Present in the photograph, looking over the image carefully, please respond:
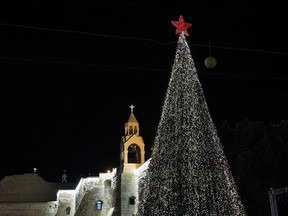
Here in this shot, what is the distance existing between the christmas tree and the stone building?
27.0 ft

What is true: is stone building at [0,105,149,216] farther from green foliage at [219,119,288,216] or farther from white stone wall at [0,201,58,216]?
green foliage at [219,119,288,216]

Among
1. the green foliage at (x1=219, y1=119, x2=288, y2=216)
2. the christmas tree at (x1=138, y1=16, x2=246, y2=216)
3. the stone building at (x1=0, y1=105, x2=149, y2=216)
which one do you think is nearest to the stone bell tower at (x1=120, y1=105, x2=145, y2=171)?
the stone building at (x1=0, y1=105, x2=149, y2=216)

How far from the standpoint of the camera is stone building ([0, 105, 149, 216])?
2817 centimetres

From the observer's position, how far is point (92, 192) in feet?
109

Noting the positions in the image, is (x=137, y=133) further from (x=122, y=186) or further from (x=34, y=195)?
(x=34, y=195)

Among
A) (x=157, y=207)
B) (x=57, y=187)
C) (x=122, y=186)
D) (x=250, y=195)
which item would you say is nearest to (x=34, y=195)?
(x=57, y=187)

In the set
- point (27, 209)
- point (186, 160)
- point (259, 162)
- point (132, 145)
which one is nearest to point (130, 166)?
point (132, 145)

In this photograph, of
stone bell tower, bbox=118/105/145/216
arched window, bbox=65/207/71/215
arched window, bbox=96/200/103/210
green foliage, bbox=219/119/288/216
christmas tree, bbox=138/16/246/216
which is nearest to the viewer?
christmas tree, bbox=138/16/246/216

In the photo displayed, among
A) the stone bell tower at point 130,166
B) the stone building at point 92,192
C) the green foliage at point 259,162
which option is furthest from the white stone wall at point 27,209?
the green foliage at point 259,162

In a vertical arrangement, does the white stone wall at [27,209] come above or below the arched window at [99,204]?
above

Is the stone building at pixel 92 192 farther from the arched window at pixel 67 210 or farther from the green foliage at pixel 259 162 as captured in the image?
the green foliage at pixel 259 162

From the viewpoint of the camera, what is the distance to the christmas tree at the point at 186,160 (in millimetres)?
13438

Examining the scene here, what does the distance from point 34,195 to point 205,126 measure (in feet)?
121

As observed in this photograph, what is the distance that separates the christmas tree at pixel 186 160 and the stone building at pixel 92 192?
27.0 feet
